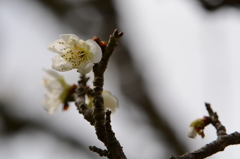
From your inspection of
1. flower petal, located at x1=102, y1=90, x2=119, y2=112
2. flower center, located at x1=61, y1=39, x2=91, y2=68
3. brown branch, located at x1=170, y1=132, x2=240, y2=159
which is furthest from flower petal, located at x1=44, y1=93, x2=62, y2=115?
brown branch, located at x1=170, y1=132, x2=240, y2=159

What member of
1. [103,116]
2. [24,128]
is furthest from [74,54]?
[24,128]

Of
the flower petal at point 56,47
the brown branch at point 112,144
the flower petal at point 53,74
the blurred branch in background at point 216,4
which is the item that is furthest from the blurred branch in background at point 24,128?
the brown branch at point 112,144

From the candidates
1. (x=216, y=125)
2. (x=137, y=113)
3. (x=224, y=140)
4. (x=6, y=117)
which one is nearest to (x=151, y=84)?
(x=137, y=113)

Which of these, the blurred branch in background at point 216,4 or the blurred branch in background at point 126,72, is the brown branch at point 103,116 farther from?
the blurred branch in background at point 126,72

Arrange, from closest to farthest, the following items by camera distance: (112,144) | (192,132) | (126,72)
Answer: (112,144)
(192,132)
(126,72)

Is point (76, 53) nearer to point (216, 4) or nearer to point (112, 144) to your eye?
point (112, 144)

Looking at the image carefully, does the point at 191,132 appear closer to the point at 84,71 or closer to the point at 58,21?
the point at 84,71

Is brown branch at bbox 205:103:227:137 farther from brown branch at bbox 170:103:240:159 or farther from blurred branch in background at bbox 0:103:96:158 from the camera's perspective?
blurred branch in background at bbox 0:103:96:158
